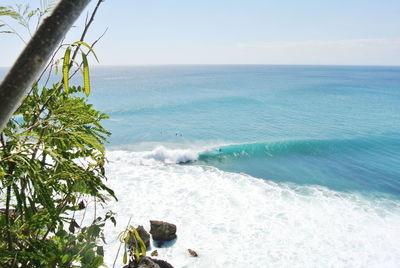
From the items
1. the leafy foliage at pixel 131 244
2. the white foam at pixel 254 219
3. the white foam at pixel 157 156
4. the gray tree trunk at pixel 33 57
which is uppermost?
the gray tree trunk at pixel 33 57

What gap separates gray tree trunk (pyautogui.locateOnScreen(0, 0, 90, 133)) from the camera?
75 cm

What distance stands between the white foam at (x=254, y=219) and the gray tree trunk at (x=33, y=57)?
29.2ft

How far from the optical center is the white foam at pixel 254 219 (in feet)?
31.5

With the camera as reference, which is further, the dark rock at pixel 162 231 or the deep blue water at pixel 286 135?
the deep blue water at pixel 286 135

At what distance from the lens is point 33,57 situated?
77cm

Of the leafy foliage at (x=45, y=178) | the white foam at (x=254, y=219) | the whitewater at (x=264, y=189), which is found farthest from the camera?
the whitewater at (x=264, y=189)

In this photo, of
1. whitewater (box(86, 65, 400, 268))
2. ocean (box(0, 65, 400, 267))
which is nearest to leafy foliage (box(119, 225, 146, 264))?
whitewater (box(86, 65, 400, 268))

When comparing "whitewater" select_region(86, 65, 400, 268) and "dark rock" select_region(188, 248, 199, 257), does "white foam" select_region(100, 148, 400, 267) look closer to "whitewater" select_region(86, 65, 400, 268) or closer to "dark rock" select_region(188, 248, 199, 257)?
"whitewater" select_region(86, 65, 400, 268)

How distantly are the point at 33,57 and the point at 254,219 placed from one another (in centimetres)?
1198

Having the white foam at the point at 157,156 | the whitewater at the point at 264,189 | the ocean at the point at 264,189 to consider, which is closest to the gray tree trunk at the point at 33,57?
the whitewater at the point at 264,189

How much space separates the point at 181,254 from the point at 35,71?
9483mm

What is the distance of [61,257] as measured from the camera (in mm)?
2061

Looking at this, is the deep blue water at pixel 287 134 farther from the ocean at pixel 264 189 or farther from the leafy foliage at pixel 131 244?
the leafy foliage at pixel 131 244

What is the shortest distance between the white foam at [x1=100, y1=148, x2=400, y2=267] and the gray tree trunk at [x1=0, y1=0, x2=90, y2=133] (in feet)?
29.2
